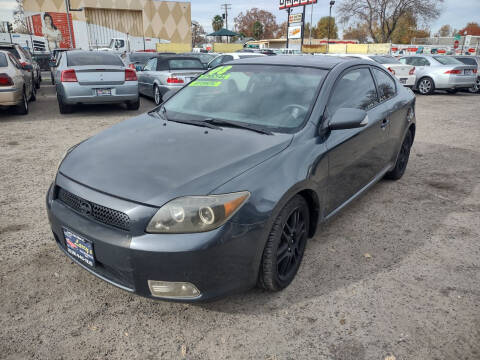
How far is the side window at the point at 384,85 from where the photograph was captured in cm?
392

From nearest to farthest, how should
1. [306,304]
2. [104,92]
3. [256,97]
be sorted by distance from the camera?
[306,304]
[256,97]
[104,92]

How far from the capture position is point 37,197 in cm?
411

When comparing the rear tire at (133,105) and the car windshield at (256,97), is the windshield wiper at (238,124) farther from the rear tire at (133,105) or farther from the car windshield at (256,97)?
the rear tire at (133,105)

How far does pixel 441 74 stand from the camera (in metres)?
14.1

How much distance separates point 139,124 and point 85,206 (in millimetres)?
1090

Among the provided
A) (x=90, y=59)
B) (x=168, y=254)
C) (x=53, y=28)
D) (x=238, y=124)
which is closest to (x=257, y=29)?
(x=53, y=28)

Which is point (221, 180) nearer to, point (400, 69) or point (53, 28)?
point (400, 69)

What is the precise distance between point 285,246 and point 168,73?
796cm

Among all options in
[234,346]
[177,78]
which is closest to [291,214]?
[234,346]

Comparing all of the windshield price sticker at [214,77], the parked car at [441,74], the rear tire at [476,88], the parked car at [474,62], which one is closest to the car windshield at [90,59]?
the windshield price sticker at [214,77]

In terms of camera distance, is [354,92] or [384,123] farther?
[384,123]

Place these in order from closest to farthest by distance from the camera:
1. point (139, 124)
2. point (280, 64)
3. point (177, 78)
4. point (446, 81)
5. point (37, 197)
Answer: point (139, 124) < point (280, 64) < point (37, 197) < point (177, 78) < point (446, 81)

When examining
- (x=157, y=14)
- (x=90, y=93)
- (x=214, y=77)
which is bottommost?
(x=90, y=93)

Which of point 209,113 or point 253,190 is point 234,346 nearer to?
point 253,190
